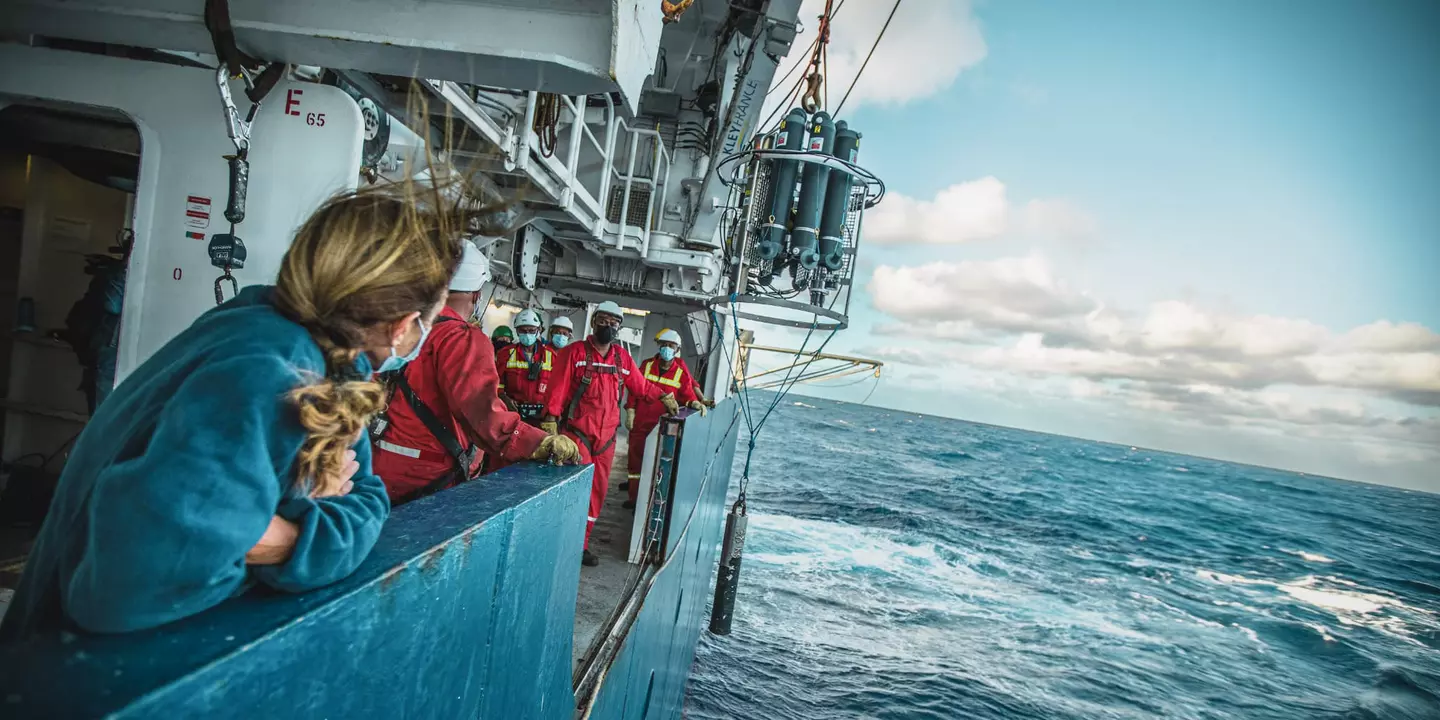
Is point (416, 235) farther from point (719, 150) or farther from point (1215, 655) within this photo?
point (1215, 655)

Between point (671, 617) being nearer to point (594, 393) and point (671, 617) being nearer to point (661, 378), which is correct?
point (594, 393)

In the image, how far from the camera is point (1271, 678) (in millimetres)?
12555

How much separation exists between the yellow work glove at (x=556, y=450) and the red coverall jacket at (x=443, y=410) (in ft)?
2.13

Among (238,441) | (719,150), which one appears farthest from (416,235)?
(719,150)

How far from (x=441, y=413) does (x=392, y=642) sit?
7.09 feet

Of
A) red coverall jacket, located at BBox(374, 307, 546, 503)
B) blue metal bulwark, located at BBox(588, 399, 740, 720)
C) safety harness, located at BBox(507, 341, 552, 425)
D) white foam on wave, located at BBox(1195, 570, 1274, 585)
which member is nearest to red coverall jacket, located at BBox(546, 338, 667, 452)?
safety harness, located at BBox(507, 341, 552, 425)

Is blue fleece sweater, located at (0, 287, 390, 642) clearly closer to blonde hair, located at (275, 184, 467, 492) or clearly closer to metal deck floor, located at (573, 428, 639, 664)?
blonde hair, located at (275, 184, 467, 492)

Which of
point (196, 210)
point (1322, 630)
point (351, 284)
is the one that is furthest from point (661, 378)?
point (1322, 630)

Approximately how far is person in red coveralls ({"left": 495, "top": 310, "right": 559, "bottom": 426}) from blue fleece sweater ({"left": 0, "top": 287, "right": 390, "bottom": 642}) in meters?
5.41

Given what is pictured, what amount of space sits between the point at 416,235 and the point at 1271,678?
16.8 metres

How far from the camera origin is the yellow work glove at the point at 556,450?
6.95 feet

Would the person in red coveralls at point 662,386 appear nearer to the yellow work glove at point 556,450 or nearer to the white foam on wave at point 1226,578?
the yellow work glove at point 556,450

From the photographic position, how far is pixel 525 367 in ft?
20.9

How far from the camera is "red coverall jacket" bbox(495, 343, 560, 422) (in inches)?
250
